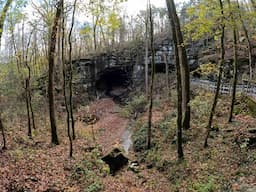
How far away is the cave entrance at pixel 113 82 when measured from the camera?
4388cm

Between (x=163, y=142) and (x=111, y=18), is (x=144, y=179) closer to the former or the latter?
(x=163, y=142)

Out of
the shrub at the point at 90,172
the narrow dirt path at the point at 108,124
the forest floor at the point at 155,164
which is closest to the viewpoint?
the forest floor at the point at 155,164

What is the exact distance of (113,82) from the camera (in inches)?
1882

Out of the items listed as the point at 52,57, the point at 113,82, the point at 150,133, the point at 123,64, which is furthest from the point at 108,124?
the point at 113,82

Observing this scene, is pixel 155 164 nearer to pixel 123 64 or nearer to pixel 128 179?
pixel 128 179

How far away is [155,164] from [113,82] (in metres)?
33.5

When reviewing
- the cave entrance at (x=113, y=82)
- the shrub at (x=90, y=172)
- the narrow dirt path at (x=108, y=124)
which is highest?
the cave entrance at (x=113, y=82)

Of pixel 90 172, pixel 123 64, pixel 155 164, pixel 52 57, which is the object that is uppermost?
pixel 123 64

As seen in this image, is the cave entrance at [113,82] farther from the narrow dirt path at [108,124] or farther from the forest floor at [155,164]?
the forest floor at [155,164]

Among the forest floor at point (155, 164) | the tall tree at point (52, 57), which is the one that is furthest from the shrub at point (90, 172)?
the tall tree at point (52, 57)

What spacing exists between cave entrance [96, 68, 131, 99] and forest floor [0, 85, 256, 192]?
2446 cm

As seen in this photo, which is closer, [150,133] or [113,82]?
[150,133]

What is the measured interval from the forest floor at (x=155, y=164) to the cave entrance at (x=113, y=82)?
2446cm

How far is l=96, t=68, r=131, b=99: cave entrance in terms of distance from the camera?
43.9 meters
